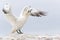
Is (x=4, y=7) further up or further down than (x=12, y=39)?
further up

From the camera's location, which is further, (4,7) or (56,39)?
(4,7)

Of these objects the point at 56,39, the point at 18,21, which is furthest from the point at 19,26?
the point at 56,39

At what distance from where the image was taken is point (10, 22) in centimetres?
489

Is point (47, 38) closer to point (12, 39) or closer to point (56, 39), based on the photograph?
point (56, 39)

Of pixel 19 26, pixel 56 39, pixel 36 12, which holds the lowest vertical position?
pixel 56 39

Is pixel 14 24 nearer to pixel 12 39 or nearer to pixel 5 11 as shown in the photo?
pixel 5 11

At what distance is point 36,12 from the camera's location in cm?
512

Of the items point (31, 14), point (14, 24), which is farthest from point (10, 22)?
point (31, 14)

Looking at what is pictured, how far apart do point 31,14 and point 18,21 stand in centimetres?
36

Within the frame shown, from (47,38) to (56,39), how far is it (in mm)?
164

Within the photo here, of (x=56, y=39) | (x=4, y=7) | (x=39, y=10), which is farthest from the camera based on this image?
(x=39, y=10)

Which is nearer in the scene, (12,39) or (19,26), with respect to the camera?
(12,39)

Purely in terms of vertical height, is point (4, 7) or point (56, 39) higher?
point (4, 7)

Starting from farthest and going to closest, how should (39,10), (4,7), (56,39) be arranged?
(39,10) → (4,7) → (56,39)
